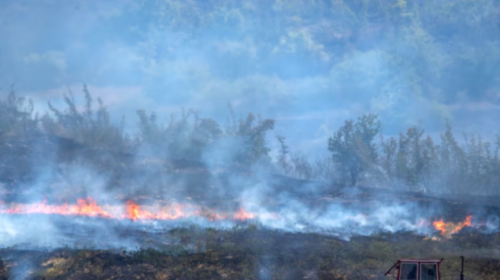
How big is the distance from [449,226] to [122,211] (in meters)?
27.6

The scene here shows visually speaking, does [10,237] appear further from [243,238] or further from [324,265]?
[324,265]

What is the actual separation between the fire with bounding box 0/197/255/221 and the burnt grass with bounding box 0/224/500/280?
649 cm

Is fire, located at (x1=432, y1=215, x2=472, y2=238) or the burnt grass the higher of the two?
fire, located at (x1=432, y1=215, x2=472, y2=238)

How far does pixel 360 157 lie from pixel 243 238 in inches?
1175

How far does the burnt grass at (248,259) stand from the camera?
22734 millimetres

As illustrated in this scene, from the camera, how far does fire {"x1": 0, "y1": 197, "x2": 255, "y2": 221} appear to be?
35972mm

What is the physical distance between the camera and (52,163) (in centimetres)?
4628

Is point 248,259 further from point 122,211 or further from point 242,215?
point 122,211

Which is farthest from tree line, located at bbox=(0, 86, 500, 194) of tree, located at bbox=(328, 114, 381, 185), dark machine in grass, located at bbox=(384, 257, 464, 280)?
dark machine in grass, located at bbox=(384, 257, 464, 280)

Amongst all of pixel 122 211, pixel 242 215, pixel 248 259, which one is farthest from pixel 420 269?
pixel 122 211

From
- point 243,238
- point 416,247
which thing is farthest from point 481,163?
point 243,238

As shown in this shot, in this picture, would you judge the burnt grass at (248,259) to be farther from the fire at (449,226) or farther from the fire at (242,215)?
the fire at (242,215)

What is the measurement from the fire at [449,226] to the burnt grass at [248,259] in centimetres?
302

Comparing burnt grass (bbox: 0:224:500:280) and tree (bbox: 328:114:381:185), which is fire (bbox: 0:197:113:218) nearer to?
burnt grass (bbox: 0:224:500:280)
